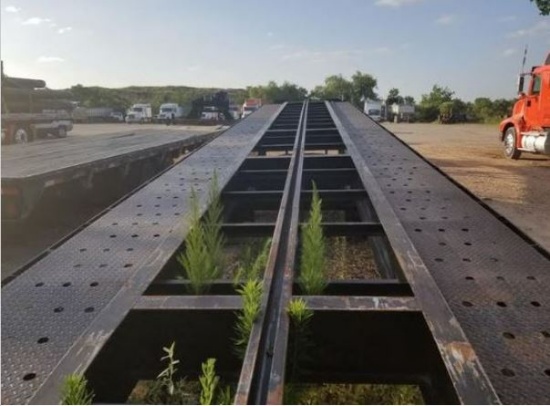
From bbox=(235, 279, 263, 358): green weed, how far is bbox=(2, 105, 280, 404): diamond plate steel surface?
0.49m

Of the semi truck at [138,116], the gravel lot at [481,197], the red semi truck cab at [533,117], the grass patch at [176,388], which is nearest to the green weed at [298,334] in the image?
the grass patch at [176,388]

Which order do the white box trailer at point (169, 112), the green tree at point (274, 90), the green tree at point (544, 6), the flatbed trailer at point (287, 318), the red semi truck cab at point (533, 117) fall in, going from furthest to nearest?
1. the green tree at point (274, 90)
2. the white box trailer at point (169, 112)
3. the green tree at point (544, 6)
4. the red semi truck cab at point (533, 117)
5. the flatbed trailer at point (287, 318)

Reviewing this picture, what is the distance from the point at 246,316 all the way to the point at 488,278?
3.67 ft

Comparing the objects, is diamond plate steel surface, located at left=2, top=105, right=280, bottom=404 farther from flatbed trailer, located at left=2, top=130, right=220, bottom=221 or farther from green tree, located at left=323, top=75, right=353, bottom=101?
green tree, located at left=323, top=75, right=353, bottom=101

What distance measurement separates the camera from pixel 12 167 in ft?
17.2

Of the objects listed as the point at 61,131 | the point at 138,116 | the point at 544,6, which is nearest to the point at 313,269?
the point at 544,6

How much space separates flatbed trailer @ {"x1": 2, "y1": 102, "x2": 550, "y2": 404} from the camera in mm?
1338

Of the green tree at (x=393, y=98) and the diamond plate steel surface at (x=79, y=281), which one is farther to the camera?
the green tree at (x=393, y=98)

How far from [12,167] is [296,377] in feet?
16.7

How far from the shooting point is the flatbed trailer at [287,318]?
4.39 feet

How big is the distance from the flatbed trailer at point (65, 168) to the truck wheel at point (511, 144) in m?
10.8

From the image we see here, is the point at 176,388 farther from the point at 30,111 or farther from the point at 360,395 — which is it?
the point at 30,111

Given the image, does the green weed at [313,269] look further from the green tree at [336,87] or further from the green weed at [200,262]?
the green tree at [336,87]

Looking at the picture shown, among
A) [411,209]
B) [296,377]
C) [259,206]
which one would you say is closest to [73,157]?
[259,206]
